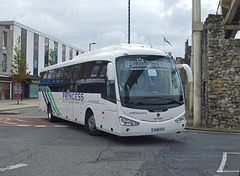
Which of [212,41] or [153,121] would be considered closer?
[153,121]

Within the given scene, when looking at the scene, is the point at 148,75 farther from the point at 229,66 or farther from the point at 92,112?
the point at 229,66

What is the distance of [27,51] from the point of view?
51406 mm

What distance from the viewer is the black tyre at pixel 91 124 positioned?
10.3 metres

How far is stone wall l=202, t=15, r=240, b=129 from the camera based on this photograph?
13375mm

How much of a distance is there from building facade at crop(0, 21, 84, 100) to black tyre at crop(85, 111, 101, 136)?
25.8 m

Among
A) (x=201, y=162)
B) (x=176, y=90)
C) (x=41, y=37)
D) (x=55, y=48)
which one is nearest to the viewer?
(x=201, y=162)

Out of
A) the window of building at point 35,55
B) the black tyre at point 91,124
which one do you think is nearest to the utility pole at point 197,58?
the black tyre at point 91,124

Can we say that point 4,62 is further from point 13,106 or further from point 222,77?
point 222,77

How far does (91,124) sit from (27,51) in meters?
44.2

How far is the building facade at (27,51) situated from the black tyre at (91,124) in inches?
1015

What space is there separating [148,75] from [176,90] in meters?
1.03

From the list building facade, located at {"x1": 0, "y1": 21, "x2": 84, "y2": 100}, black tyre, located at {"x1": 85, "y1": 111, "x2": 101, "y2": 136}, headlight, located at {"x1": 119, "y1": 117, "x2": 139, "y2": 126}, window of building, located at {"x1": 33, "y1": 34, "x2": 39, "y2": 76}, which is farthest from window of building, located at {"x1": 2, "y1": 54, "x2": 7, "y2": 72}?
headlight, located at {"x1": 119, "y1": 117, "x2": 139, "y2": 126}

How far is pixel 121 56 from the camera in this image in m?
9.07

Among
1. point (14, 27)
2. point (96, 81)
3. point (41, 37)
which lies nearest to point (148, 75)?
point (96, 81)
